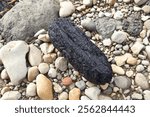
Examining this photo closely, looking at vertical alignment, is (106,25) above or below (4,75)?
above

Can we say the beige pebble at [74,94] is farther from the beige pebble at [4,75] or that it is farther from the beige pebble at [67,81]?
the beige pebble at [4,75]

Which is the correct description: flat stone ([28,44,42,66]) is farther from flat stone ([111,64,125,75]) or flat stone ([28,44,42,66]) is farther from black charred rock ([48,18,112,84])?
flat stone ([111,64,125,75])

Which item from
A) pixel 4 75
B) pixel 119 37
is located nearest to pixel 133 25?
pixel 119 37

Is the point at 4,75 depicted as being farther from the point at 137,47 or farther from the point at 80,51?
the point at 137,47

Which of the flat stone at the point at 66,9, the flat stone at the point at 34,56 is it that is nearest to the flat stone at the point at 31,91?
the flat stone at the point at 34,56

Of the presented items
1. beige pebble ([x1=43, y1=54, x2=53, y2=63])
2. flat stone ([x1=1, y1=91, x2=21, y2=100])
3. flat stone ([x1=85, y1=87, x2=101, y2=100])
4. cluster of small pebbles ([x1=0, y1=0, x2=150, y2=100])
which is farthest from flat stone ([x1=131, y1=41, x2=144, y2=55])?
flat stone ([x1=1, y1=91, x2=21, y2=100])
